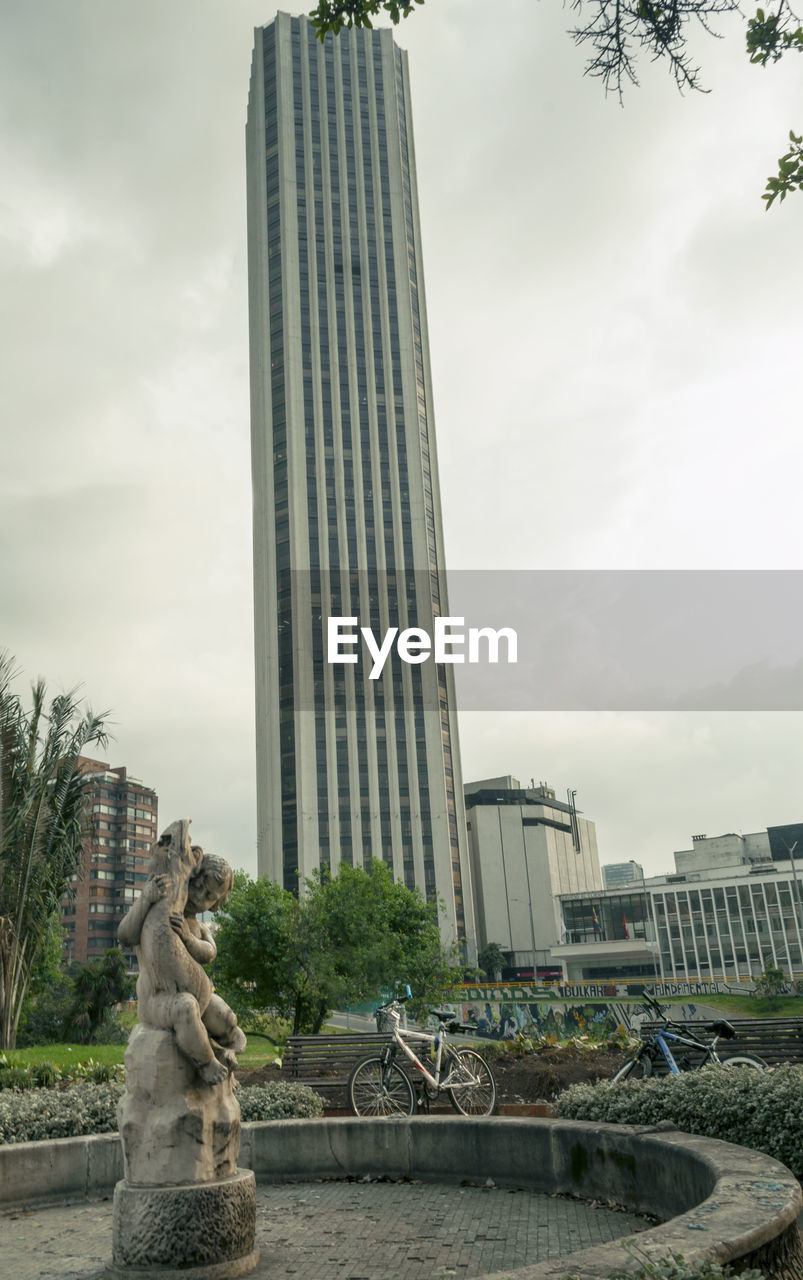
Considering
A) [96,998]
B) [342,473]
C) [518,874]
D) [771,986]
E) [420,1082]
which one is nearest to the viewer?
[420,1082]

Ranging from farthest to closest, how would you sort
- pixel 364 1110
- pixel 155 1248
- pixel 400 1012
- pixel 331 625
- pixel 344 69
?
pixel 344 69, pixel 331 625, pixel 400 1012, pixel 364 1110, pixel 155 1248

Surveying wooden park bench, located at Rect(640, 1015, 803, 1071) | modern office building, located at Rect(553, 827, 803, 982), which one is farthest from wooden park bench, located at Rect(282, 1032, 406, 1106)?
modern office building, located at Rect(553, 827, 803, 982)

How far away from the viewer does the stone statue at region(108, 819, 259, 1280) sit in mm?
4836

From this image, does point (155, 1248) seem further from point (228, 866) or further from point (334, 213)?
point (334, 213)

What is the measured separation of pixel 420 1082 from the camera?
959cm

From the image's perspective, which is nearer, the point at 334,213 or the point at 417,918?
the point at 417,918

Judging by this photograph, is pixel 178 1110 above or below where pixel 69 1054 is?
above

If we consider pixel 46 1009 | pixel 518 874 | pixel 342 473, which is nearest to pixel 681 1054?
pixel 46 1009

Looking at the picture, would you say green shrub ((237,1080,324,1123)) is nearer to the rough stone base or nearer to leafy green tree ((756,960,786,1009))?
the rough stone base

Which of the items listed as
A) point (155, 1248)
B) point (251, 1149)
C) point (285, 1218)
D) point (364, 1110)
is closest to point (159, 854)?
point (155, 1248)

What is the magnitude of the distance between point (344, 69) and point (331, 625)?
250 ft

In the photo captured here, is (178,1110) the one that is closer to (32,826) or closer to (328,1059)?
(328,1059)

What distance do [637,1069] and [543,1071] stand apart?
6.40 ft

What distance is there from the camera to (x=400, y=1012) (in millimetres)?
10312
